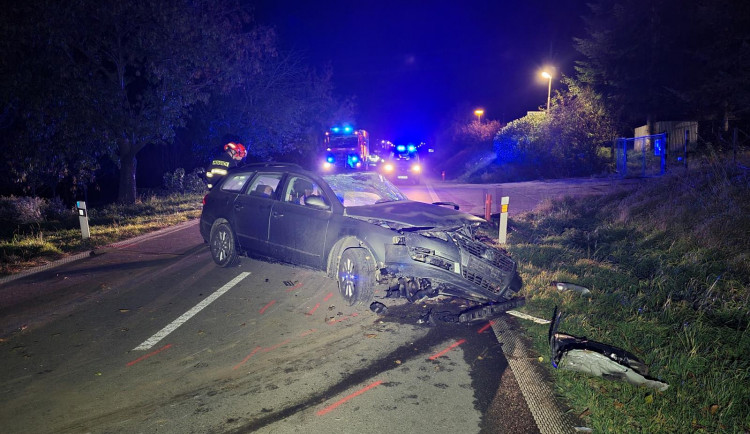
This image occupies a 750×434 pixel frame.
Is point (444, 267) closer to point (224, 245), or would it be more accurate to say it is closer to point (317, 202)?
point (317, 202)

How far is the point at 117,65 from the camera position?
17.9m

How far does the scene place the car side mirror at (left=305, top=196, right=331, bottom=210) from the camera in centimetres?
616

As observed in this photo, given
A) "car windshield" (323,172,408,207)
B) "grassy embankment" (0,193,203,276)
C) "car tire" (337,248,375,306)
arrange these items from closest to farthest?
"car tire" (337,248,375,306) < "car windshield" (323,172,408,207) < "grassy embankment" (0,193,203,276)

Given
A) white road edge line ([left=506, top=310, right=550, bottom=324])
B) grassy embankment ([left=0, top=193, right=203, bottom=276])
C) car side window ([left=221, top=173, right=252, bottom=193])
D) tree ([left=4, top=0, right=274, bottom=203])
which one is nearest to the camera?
white road edge line ([left=506, top=310, right=550, bottom=324])

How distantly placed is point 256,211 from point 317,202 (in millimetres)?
1434

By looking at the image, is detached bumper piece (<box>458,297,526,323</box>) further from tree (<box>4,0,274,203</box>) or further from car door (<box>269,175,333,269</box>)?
tree (<box>4,0,274,203</box>)

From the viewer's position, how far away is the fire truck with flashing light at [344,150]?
99.0 feet

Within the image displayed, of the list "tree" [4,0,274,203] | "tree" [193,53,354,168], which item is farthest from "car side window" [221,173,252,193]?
"tree" [193,53,354,168]

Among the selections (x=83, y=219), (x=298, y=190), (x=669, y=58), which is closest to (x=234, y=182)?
(x=298, y=190)

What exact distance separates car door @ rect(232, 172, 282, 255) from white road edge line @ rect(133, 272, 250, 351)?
612 mm

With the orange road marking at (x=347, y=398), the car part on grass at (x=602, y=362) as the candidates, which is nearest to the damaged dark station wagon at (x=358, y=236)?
the car part on grass at (x=602, y=362)

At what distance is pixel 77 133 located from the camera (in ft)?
52.3

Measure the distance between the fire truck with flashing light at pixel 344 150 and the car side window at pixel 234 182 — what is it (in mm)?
20924

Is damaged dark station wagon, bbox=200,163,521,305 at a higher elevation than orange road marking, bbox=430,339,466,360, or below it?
higher
